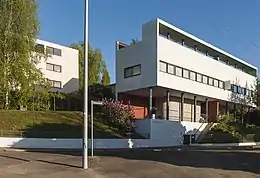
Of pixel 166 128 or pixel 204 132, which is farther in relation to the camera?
pixel 204 132

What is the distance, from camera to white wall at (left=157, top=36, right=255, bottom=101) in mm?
35281

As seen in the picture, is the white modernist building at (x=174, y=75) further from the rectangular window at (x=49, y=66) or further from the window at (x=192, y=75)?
the rectangular window at (x=49, y=66)

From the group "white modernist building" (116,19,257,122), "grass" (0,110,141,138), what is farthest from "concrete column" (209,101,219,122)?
"grass" (0,110,141,138)

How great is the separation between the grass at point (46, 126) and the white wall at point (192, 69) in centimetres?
718

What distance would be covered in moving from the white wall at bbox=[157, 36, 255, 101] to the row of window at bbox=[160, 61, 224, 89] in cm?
35

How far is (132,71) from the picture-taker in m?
37.3

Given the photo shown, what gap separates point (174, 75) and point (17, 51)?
15.1 m

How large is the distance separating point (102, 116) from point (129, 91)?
4.94 m

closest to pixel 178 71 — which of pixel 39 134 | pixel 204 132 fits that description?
pixel 204 132

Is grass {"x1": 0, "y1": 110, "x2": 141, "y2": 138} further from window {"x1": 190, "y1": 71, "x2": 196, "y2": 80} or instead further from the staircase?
window {"x1": 190, "y1": 71, "x2": 196, "y2": 80}

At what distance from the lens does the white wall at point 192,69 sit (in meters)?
35.3

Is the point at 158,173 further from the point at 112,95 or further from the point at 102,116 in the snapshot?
the point at 112,95

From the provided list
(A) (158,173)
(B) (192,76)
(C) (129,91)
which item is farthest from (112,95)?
(A) (158,173)

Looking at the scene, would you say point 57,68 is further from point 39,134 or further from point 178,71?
point 39,134
